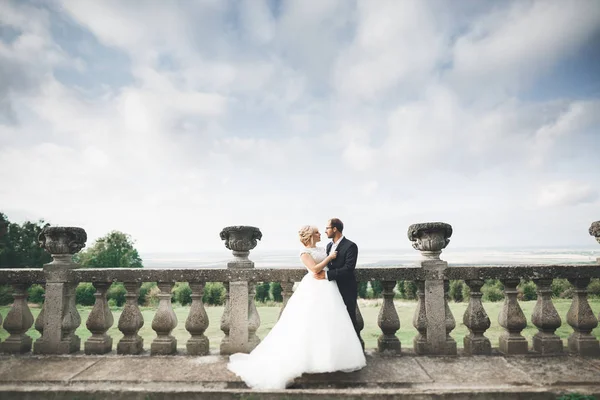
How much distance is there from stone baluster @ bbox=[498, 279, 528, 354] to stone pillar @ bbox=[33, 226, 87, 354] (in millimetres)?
6302

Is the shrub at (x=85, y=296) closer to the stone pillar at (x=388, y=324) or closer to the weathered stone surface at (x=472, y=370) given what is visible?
the stone pillar at (x=388, y=324)

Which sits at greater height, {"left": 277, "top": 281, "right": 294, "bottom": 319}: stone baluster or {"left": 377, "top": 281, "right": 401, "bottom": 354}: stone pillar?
{"left": 277, "top": 281, "right": 294, "bottom": 319}: stone baluster

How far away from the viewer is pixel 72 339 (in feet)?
16.4

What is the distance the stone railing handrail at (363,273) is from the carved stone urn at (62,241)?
0.92ft

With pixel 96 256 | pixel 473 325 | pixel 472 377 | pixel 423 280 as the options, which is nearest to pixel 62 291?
pixel 423 280

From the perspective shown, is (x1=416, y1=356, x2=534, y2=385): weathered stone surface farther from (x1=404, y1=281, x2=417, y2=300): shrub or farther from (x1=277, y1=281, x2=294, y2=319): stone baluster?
(x1=277, y1=281, x2=294, y2=319): stone baluster

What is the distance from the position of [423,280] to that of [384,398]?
1842 millimetres

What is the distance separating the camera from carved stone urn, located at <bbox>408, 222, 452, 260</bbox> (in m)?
4.84

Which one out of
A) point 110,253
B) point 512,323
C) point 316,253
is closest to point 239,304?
point 316,253

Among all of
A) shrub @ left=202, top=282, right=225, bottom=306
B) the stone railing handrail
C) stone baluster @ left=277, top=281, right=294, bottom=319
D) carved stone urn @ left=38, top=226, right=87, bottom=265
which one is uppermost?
carved stone urn @ left=38, top=226, right=87, bottom=265

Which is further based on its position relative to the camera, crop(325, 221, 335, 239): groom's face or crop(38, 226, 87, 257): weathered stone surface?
crop(38, 226, 87, 257): weathered stone surface

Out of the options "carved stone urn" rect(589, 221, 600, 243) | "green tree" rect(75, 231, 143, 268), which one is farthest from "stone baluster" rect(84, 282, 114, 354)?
"green tree" rect(75, 231, 143, 268)

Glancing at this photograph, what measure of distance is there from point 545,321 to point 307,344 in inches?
138

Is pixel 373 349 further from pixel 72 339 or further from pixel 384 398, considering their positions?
pixel 72 339
